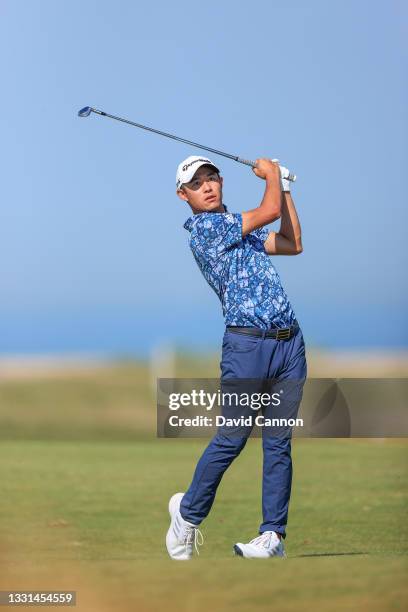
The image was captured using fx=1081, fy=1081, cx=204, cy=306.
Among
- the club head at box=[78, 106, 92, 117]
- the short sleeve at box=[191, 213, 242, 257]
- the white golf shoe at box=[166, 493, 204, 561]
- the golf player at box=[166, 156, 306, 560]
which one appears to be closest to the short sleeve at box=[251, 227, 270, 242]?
the golf player at box=[166, 156, 306, 560]

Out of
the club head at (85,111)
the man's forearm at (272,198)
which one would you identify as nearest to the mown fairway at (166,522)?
the man's forearm at (272,198)

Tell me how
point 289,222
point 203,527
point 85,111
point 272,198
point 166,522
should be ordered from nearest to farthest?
point 272,198
point 289,222
point 85,111
point 203,527
point 166,522

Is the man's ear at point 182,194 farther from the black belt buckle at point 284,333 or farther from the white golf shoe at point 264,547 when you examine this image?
the white golf shoe at point 264,547

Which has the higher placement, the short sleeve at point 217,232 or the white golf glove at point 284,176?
the white golf glove at point 284,176

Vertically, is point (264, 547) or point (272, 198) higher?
point (272, 198)

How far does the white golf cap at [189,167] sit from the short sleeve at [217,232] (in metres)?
0.21

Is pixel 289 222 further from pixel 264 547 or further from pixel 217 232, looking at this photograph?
pixel 264 547

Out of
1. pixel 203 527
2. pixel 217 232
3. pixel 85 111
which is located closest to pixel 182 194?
pixel 217 232

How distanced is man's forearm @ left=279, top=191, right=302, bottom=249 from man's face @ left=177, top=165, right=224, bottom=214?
0.31 metres

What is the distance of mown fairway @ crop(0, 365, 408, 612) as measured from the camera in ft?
11.5

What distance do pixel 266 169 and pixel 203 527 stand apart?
103 inches

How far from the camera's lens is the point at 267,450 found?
4.87 metres

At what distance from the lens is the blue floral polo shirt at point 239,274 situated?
186 inches

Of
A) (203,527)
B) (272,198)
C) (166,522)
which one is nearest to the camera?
(272,198)
